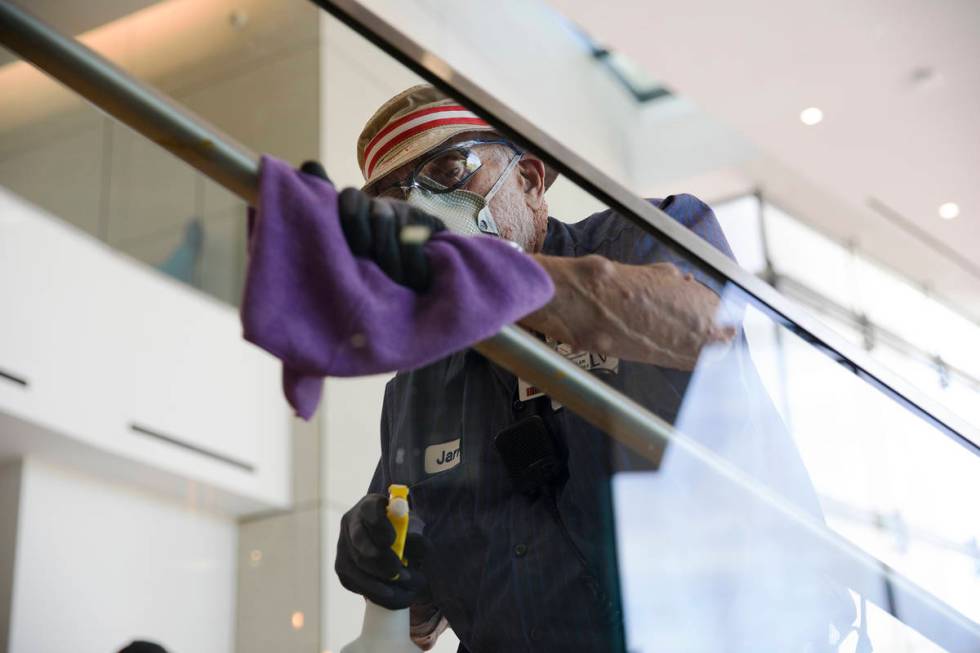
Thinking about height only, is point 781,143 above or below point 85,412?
above

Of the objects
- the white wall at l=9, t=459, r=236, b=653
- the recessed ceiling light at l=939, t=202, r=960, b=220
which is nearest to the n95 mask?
the white wall at l=9, t=459, r=236, b=653

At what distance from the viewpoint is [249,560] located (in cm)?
79

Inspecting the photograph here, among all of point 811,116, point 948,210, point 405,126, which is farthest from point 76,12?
point 948,210

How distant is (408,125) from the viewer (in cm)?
91

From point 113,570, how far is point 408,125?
1.16ft

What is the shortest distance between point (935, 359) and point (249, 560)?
1.45 m

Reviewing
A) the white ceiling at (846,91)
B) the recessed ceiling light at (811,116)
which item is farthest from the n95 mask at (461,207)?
the recessed ceiling light at (811,116)

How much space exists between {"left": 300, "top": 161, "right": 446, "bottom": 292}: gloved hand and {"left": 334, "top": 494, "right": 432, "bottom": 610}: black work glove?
0.20 m

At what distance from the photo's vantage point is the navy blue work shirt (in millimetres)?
901

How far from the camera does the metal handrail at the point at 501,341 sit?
→ 689 mm

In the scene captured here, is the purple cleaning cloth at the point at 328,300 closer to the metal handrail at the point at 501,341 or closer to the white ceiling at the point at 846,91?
the metal handrail at the point at 501,341

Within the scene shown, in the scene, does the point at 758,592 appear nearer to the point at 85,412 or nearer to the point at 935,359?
the point at 85,412

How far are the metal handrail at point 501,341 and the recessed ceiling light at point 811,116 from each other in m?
3.76

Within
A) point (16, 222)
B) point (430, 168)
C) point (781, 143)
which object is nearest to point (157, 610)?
point (16, 222)
